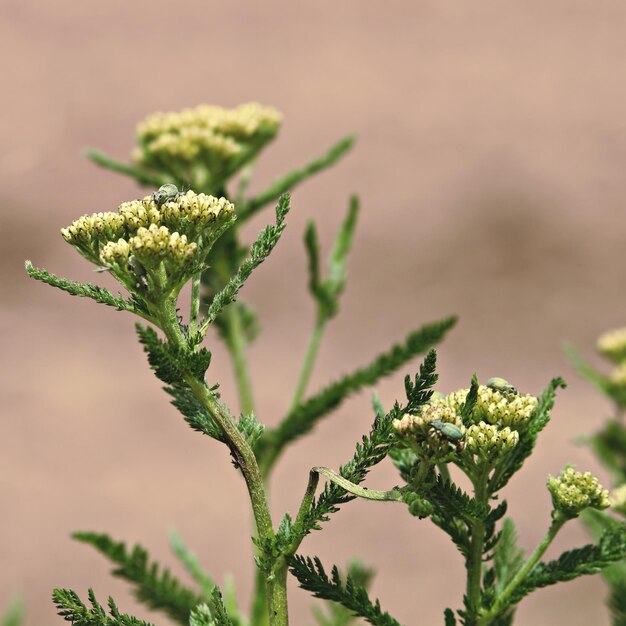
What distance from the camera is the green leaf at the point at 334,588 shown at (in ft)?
4.31

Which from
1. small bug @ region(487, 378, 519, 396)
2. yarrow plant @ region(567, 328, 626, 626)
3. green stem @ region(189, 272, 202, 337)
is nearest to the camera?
green stem @ region(189, 272, 202, 337)

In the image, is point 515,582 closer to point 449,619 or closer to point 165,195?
point 449,619

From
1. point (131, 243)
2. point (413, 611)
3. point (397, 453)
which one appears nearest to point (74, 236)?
point (131, 243)

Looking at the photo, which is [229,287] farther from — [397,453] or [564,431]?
[564,431]

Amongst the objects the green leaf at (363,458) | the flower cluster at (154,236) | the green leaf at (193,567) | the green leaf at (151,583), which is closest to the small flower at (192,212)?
the flower cluster at (154,236)

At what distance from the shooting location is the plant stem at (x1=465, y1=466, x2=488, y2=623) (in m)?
1.41

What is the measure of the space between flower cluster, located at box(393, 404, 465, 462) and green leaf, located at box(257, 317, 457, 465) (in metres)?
1.42

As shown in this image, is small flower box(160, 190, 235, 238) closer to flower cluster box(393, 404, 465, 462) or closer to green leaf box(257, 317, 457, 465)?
flower cluster box(393, 404, 465, 462)

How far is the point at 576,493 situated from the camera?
1.41 metres

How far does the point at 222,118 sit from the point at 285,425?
1.25 metres

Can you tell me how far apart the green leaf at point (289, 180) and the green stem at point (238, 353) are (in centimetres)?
36

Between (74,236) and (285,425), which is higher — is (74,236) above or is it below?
below

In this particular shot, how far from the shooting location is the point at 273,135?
351 centimetres

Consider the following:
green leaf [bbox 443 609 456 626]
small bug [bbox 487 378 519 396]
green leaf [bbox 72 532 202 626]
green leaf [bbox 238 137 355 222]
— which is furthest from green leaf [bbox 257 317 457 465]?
green leaf [bbox 443 609 456 626]
